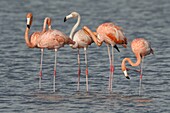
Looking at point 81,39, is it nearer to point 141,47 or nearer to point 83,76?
point 83,76

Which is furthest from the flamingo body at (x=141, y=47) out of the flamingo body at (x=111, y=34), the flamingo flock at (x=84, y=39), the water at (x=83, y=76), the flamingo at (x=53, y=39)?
the flamingo at (x=53, y=39)

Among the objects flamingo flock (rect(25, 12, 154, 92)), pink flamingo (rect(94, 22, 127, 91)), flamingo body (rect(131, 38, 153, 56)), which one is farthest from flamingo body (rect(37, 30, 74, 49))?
flamingo body (rect(131, 38, 153, 56))

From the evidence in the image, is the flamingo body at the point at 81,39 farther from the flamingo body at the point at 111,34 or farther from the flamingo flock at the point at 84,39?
the flamingo body at the point at 111,34

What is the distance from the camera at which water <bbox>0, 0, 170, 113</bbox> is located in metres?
A: 11.0

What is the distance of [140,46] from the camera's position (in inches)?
507

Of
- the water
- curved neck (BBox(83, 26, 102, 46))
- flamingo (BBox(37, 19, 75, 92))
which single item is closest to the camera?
the water

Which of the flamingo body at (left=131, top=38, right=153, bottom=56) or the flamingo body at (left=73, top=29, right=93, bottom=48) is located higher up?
the flamingo body at (left=73, top=29, right=93, bottom=48)

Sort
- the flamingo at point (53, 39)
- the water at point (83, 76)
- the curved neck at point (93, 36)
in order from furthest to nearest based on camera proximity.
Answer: the curved neck at point (93, 36) → the flamingo at point (53, 39) → the water at point (83, 76)

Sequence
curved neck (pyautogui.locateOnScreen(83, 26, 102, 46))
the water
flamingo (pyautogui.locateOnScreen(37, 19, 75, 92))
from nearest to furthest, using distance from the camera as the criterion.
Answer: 1. the water
2. flamingo (pyautogui.locateOnScreen(37, 19, 75, 92))
3. curved neck (pyautogui.locateOnScreen(83, 26, 102, 46))

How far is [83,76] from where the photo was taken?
13961mm

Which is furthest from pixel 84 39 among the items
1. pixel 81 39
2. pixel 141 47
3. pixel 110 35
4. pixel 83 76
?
pixel 141 47

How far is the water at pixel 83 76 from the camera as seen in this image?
36.0 feet

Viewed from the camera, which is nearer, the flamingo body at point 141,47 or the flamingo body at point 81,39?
the flamingo body at point 141,47

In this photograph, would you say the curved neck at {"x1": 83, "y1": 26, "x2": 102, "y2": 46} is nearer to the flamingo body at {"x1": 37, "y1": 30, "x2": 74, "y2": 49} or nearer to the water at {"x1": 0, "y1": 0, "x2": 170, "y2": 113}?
the flamingo body at {"x1": 37, "y1": 30, "x2": 74, "y2": 49}
